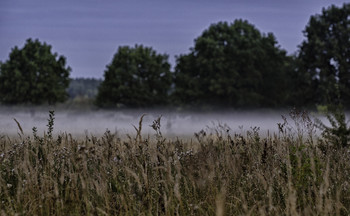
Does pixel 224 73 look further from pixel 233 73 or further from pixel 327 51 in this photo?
pixel 327 51

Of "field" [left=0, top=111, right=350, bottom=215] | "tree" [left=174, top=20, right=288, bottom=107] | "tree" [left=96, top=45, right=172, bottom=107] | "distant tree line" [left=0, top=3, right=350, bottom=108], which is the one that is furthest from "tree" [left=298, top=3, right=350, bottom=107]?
"field" [left=0, top=111, right=350, bottom=215]

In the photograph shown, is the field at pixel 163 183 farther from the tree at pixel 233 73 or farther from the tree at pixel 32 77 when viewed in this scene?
the tree at pixel 32 77

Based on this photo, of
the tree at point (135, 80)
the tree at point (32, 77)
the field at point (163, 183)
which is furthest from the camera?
the tree at point (32, 77)

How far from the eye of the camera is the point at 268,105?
4988cm

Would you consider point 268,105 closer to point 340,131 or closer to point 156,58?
point 156,58

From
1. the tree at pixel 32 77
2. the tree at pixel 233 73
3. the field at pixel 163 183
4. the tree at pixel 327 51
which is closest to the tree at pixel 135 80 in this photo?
the tree at pixel 233 73

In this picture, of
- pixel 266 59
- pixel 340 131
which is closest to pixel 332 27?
pixel 266 59

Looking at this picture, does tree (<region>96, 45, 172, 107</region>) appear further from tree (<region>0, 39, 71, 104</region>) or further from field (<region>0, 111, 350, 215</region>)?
field (<region>0, 111, 350, 215</region>)

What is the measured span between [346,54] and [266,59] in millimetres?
9057

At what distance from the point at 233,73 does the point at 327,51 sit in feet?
35.2

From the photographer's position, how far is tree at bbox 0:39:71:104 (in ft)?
187

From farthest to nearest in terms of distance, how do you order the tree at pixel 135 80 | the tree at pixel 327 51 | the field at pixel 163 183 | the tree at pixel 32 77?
1. the tree at pixel 32 77
2. the tree at pixel 135 80
3. the tree at pixel 327 51
4. the field at pixel 163 183

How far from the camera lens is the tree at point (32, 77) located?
5688 cm

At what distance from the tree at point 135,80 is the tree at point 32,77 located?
7644 millimetres
